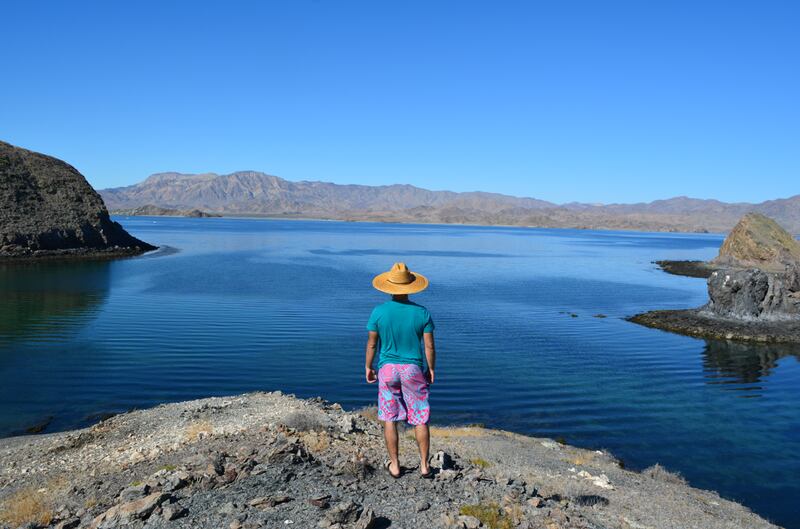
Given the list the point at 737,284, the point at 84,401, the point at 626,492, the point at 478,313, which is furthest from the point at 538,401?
the point at 737,284

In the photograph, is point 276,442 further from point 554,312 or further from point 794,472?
point 554,312

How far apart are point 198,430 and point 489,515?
731 centimetres

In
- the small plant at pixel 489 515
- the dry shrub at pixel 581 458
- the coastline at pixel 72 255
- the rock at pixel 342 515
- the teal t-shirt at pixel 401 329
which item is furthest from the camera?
the coastline at pixel 72 255

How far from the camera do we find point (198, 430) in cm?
1266

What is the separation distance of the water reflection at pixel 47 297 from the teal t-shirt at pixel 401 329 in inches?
912

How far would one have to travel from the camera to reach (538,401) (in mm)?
19000

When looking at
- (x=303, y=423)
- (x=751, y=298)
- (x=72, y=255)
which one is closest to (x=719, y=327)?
(x=751, y=298)

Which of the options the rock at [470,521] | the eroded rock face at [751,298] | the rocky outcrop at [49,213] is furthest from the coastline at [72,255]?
A: the rock at [470,521]

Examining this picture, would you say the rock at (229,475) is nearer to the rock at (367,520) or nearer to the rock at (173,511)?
the rock at (173,511)

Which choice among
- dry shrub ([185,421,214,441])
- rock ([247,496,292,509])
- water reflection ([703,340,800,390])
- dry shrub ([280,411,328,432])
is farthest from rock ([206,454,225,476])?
water reflection ([703,340,800,390])

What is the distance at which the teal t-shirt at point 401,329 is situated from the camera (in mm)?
8141

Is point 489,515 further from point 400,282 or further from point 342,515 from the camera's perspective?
point 400,282

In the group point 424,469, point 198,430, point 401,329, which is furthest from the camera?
point 198,430

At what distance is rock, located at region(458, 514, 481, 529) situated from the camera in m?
7.31
